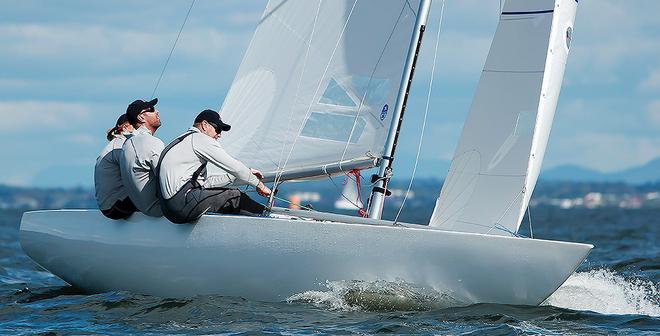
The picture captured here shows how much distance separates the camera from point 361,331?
7.16 meters

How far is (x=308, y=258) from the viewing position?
7938 mm

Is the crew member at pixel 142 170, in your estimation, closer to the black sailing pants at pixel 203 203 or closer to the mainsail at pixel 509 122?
the black sailing pants at pixel 203 203

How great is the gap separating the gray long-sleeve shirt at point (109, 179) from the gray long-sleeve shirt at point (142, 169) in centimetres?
21

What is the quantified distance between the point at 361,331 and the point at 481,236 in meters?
1.09

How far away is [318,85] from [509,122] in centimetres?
168

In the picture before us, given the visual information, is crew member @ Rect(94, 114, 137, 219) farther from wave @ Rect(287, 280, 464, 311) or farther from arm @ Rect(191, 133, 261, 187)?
wave @ Rect(287, 280, 464, 311)

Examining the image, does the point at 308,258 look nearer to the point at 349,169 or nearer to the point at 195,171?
the point at 195,171

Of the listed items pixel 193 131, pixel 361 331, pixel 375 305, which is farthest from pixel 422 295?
pixel 193 131

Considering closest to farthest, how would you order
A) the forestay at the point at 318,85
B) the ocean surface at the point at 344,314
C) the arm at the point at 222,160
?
the ocean surface at the point at 344,314 < the arm at the point at 222,160 < the forestay at the point at 318,85

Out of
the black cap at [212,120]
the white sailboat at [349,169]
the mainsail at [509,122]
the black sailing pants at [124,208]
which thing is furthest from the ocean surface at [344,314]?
the black cap at [212,120]

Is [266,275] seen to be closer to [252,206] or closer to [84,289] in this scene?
[252,206]

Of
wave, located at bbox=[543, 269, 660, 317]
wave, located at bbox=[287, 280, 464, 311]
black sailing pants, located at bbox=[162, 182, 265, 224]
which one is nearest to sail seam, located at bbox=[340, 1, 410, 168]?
black sailing pants, located at bbox=[162, 182, 265, 224]

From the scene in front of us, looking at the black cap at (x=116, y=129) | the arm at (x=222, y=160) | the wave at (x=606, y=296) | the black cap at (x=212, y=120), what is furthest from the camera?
the black cap at (x=116, y=129)

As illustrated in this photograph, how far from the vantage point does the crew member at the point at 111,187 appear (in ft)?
28.2
